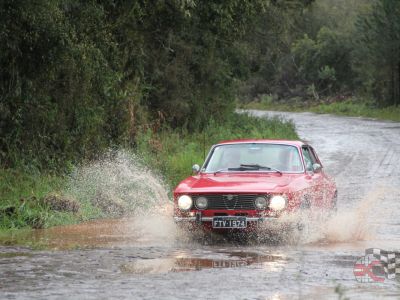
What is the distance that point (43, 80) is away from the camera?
20.7m

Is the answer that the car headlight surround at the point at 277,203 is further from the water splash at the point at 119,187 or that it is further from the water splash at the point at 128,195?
the water splash at the point at 119,187

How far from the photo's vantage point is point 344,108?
2749 inches

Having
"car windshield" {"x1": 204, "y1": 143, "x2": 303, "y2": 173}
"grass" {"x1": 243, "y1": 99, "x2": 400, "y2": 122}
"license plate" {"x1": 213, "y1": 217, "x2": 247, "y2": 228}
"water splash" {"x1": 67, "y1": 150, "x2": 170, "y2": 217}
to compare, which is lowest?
"grass" {"x1": 243, "y1": 99, "x2": 400, "y2": 122}

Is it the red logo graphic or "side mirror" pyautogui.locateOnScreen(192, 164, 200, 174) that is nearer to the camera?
the red logo graphic

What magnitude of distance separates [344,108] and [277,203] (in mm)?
57653

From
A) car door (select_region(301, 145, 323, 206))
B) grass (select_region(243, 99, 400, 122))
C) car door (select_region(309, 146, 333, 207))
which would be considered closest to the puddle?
car door (select_region(301, 145, 323, 206))

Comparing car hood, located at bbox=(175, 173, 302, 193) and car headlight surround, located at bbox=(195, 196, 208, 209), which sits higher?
car hood, located at bbox=(175, 173, 302, 193)

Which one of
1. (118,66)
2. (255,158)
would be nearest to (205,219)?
(255,158)

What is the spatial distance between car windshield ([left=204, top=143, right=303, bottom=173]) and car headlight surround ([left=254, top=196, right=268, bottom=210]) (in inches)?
50.8

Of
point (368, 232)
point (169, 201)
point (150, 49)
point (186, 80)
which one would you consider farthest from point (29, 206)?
point (186, 80)

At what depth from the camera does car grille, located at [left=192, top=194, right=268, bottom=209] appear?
13.1 meters

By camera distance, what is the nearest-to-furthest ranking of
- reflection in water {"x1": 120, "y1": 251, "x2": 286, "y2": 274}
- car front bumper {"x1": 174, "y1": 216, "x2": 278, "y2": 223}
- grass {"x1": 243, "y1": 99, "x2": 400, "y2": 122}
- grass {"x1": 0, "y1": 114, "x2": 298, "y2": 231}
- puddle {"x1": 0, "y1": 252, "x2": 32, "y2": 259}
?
reflection in water {"x1": 120, "y1": 251, "x2": 286, "y2": 274}
puddle {"x1": 0, "y1": 252, "x2": 32, "y2": 259}
car front bumper {"x1": 174, "y1": 216, "x2": 278, "y2": 223}
grass {"x1": 0, "y1": 114, "x2": 298, "y2": 231}
grass {"x1": 243, "y1": 99, "x2": 400, "y2": 122}

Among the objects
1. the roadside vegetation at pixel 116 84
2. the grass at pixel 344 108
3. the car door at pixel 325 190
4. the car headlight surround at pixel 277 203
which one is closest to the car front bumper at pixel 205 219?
the car headlight surround at pixel 277 203

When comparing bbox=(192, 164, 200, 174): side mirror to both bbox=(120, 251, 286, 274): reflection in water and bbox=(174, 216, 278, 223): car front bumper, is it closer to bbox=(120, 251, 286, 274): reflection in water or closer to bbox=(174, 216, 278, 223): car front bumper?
bbox=(174, 216, 278, 223): car front bumper
